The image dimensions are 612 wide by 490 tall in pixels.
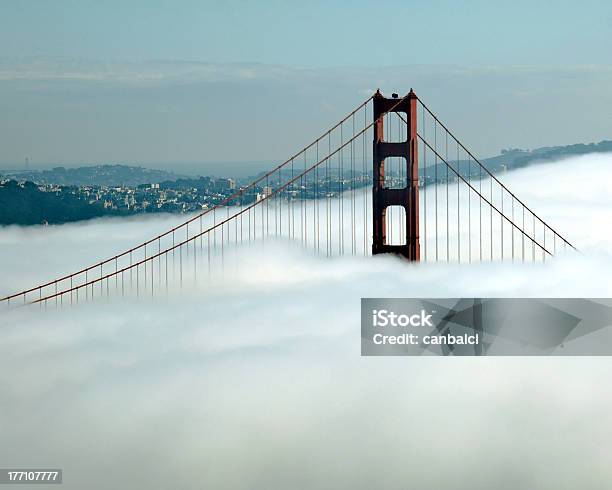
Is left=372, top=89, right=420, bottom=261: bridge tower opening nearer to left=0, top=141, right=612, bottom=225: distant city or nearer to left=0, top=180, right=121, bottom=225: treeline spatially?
left=0, top=141, right=612, bottom=225: distant city

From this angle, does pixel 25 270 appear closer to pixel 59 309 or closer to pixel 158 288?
pixel 158 288

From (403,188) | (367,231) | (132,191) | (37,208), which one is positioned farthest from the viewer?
(132,191)

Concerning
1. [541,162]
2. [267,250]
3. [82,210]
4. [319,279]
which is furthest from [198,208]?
[319,279]

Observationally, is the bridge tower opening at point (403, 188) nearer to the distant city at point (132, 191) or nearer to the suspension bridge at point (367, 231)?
the suspension bridge at point (367, 231)

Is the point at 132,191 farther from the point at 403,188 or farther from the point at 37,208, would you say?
the point at 403,188

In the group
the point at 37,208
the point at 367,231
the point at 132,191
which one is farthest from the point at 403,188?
the point at 132,191

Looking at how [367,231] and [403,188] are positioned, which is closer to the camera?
[403,188]

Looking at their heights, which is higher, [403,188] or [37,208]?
[403,188]
